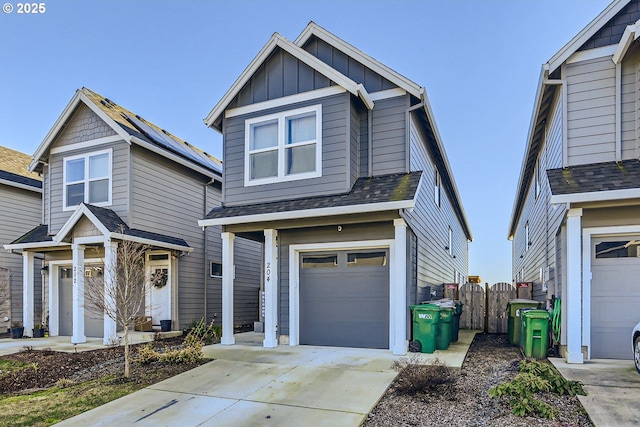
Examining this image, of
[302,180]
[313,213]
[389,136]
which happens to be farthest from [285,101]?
[313,213]

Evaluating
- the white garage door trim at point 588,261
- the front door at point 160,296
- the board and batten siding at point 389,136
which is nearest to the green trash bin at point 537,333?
the white garage door trim at point 588,261

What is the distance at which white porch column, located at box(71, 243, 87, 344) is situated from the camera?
11.3 metres

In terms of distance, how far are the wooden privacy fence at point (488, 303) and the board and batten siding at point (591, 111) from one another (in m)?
5.59

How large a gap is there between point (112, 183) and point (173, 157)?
73.1 inches

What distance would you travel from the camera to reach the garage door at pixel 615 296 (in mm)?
7301

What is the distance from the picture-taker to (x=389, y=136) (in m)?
9.39

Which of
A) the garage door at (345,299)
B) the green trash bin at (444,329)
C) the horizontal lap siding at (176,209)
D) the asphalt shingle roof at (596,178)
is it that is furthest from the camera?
the horizontal lap siding at (176,209)

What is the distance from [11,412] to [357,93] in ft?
25.2

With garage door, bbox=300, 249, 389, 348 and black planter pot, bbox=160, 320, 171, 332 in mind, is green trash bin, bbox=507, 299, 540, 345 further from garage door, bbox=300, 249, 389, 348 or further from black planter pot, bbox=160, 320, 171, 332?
black planter pot, bbox=160, 320, 171, 332

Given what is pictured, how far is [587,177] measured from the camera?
7539 millimetres

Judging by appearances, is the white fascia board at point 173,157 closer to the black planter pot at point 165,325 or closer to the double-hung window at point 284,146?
the double-hung window at point 284,146

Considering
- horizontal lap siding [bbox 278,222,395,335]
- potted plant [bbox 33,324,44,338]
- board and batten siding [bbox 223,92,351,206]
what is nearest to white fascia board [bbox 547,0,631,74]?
board and batten siding [bbox 223,92,351,206]

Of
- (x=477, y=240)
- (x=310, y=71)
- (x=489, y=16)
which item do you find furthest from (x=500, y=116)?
(x=310, y=71)

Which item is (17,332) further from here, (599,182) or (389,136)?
(599,182)
